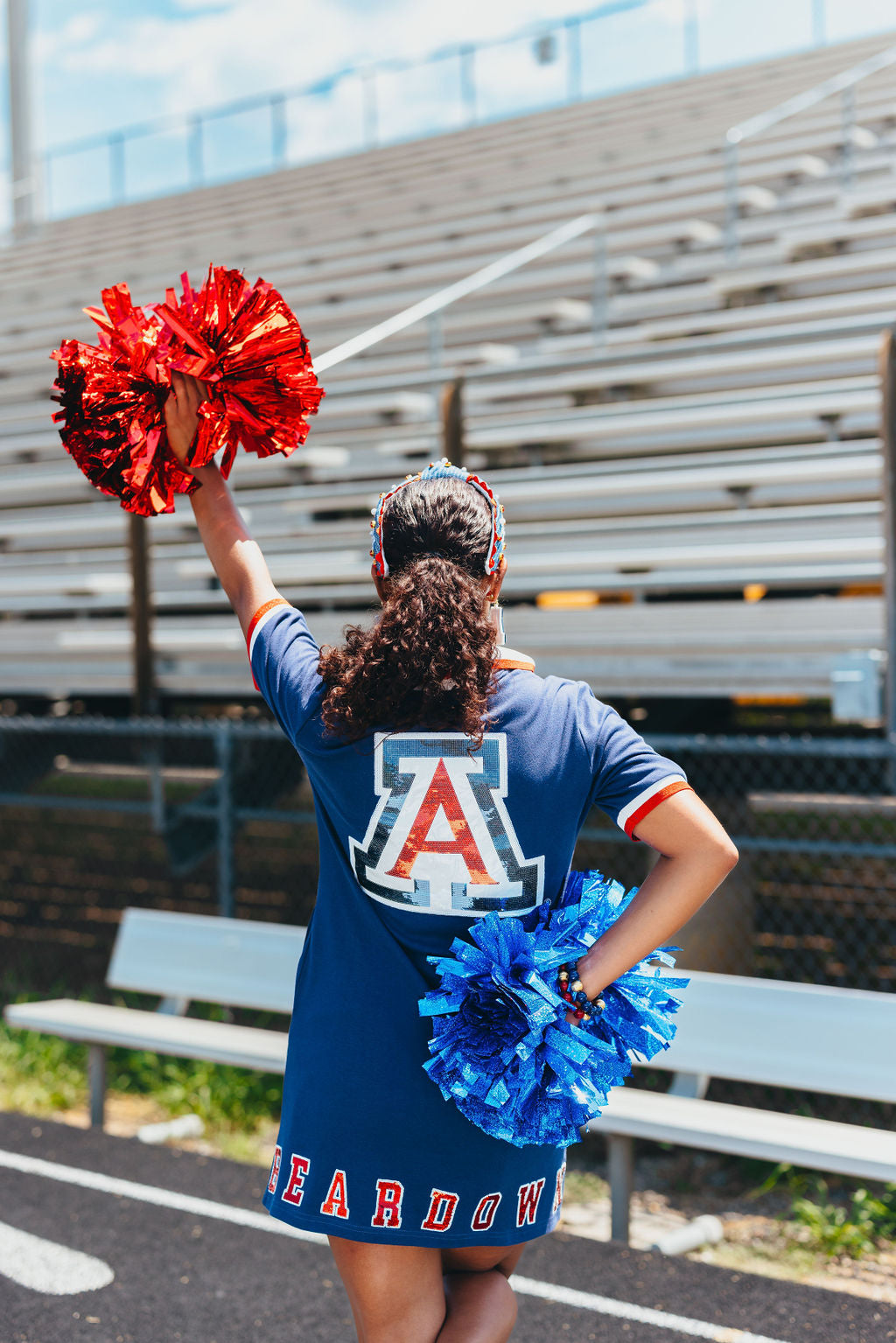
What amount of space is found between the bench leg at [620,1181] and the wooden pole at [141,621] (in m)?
3.89

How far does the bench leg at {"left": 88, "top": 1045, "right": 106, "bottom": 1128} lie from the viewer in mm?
4465

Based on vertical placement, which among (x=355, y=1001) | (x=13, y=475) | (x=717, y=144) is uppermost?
(x=717, y=144)

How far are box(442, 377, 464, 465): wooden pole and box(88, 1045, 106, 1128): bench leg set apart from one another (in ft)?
9.05

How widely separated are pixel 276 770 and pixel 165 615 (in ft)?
5.28

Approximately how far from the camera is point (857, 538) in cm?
534

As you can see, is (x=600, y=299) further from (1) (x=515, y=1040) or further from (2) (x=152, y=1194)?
(1) (x=515, y=1040)

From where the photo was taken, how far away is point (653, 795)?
1.63 m

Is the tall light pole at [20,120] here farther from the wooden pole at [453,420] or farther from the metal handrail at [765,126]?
the wooden pole at [453,420]

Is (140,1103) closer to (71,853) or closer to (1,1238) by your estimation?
(1,1238)

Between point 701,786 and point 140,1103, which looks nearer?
point 140,1103

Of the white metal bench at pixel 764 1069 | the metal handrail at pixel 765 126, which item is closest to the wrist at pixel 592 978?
the white metal bench at pixel 764 1069

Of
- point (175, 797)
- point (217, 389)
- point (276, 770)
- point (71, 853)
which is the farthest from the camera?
point (175, 797)

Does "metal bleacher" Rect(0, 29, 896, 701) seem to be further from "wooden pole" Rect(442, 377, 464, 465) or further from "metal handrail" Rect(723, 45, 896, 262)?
"wooden pole" Rect(442, 377, 464, 465)

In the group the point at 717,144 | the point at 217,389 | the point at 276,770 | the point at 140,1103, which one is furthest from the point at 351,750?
the point at 717,144
